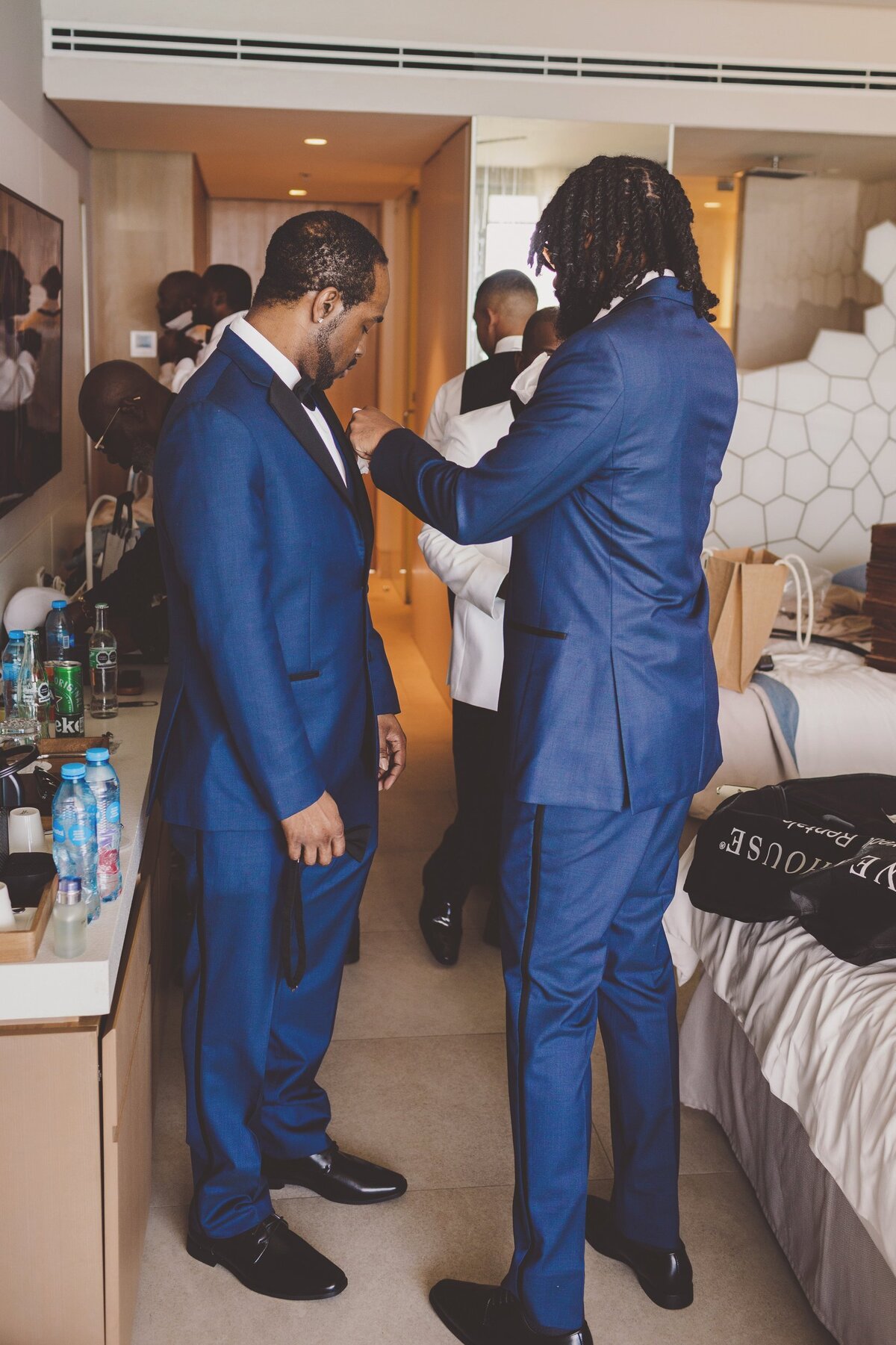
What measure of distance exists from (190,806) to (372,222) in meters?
6.51

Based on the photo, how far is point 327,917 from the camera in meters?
1.96

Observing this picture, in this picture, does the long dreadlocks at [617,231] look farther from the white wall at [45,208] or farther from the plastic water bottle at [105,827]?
the white wall at [45,208]

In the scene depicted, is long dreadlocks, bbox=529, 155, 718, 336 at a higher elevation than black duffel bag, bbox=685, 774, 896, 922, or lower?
higher

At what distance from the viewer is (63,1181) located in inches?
59.4

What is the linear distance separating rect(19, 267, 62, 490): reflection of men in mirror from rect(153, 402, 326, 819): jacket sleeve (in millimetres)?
1419

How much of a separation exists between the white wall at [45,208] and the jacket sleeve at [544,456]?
1.67m

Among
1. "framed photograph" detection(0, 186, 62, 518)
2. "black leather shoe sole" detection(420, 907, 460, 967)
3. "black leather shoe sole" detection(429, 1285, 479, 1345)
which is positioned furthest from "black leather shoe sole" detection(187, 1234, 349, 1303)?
"framed photograph" detection(0, 186, 62, 518)

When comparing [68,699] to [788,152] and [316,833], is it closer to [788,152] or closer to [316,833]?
[316,833]

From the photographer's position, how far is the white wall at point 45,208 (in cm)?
314

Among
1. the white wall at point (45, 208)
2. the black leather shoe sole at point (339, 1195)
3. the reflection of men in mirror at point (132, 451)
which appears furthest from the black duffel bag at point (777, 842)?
the white wall at point (45, 208)

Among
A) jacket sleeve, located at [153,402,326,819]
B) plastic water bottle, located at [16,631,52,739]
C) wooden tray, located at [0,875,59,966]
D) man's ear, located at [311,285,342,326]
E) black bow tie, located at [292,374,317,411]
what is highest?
man's ear, located at [311,285,342,326]

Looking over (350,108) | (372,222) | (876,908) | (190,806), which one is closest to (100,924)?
(190,806)

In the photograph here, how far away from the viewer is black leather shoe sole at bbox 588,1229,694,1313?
1.87 meters

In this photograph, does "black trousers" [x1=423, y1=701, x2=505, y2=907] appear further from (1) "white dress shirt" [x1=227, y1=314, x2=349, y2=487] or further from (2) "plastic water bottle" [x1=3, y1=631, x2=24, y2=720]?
(1) "white dress shirt" [x1=227, y1=314, x2=349, y2=487]
